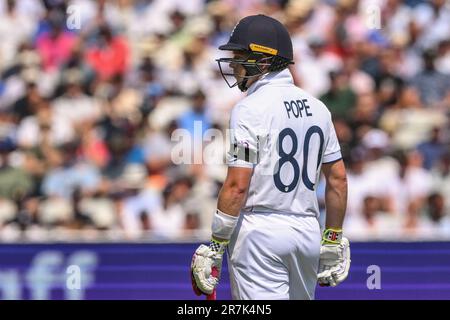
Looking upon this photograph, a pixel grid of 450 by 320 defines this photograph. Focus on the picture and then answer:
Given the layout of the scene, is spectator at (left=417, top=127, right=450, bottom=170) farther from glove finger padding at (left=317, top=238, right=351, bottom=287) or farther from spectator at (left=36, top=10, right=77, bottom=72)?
glove finger padding at (left=317, top=238, right=351, bottom=287)

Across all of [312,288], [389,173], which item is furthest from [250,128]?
[389,173]

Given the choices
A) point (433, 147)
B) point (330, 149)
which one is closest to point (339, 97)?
point (433, 147)

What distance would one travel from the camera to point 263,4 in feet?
36.5

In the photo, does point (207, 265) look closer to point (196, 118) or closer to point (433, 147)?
point (433, 147)

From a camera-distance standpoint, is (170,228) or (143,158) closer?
(170,228)

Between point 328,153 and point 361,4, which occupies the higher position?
point 361,4

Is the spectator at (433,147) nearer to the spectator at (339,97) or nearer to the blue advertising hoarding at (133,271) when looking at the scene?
the spectator at (339,97)

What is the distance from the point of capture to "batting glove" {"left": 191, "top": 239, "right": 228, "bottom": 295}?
5.07 meters

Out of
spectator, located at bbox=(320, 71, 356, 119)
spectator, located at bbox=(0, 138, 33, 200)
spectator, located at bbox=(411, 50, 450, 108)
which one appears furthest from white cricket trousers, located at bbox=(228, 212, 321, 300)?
spectator, located at bbox=(411, 50, 450, 108)

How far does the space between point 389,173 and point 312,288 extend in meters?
4.25

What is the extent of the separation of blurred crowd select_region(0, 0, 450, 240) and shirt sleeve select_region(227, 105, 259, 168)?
3.63m

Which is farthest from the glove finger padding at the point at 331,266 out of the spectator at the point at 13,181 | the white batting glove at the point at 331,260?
the spectator at the point at 13,181

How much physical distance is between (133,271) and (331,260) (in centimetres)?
264
